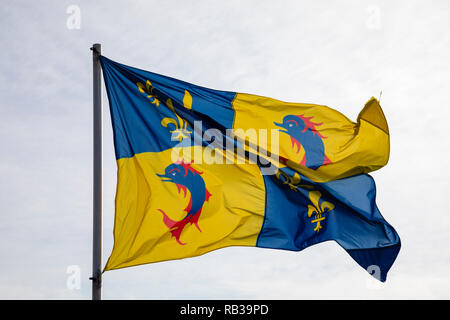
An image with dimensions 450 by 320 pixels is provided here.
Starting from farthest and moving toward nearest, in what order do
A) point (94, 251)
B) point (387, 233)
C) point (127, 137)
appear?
1. point (387, 233)
2. point (127, 137)
3. point (94, 251)

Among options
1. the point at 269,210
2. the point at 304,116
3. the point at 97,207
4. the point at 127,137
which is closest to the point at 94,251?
the point at 97,207

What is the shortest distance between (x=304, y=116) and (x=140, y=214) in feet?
12.5

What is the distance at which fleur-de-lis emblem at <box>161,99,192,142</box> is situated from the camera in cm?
1109

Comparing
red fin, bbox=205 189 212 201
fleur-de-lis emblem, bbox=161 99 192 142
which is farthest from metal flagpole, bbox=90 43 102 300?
red fin, bbox=205 189 212 201

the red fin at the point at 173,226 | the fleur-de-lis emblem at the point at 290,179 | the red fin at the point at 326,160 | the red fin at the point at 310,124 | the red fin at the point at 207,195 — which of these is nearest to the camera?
the red fin at the point at 173,226

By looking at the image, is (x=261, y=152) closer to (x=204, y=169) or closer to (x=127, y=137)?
(x=204, y=169)

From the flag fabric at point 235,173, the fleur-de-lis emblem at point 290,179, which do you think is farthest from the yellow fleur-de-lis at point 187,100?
the fleur-de-lis emblem at point 290,179

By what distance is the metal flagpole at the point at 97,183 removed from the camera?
377 inches

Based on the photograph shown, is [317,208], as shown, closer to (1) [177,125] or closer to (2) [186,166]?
(2) [186,166]

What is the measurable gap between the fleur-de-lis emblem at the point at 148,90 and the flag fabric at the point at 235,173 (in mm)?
18

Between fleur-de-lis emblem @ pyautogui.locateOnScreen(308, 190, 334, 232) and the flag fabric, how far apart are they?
0.02 m

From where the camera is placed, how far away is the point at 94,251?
382 inches

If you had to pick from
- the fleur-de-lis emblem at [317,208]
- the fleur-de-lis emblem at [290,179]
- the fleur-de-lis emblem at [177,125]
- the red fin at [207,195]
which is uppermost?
the fleur-de-lis emblem at [177,125]

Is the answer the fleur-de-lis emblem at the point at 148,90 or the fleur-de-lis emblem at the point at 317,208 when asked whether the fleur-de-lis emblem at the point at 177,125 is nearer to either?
the fleur-de-lis emblem at the point at 148,90
